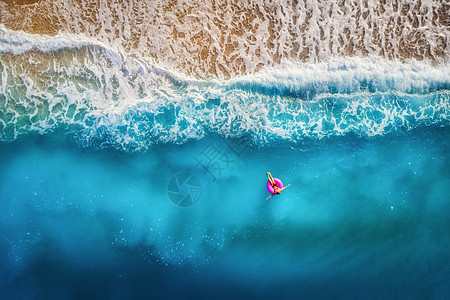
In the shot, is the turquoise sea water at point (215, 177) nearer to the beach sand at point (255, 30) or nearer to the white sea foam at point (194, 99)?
the white sea foam at point (194, 99)

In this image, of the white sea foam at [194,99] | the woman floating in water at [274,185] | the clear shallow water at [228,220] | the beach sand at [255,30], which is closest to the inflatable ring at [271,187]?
the woman floating in water at [274,185]

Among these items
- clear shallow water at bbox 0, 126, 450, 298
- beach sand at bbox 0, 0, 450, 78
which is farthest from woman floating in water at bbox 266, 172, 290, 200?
beach sand at bbox 0, 0, 450, 78

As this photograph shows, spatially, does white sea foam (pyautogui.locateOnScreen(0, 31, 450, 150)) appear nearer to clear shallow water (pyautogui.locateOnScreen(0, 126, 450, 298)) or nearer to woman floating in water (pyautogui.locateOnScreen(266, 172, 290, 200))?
clear shallow water (pyautogui.locateOnScreen(0, 126, 450, 298))

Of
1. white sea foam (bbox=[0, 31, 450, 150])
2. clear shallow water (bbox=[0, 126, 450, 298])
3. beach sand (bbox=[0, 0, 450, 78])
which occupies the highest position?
beach sand (bbox=[0, 0, 450, 78])

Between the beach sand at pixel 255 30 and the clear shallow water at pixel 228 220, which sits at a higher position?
the beach sand at pixel 255 30

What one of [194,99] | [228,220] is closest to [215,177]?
[228,220]

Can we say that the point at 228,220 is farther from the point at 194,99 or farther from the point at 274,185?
the point at 194,99

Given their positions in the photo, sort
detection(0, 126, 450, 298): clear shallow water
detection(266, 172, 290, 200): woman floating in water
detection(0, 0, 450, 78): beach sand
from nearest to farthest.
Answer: detection(266, 172, 290, 200): woman floating in water
detection(0, 126, 450, 298): clear shallow water
detection(0, 0, 450, 78): beach sand
